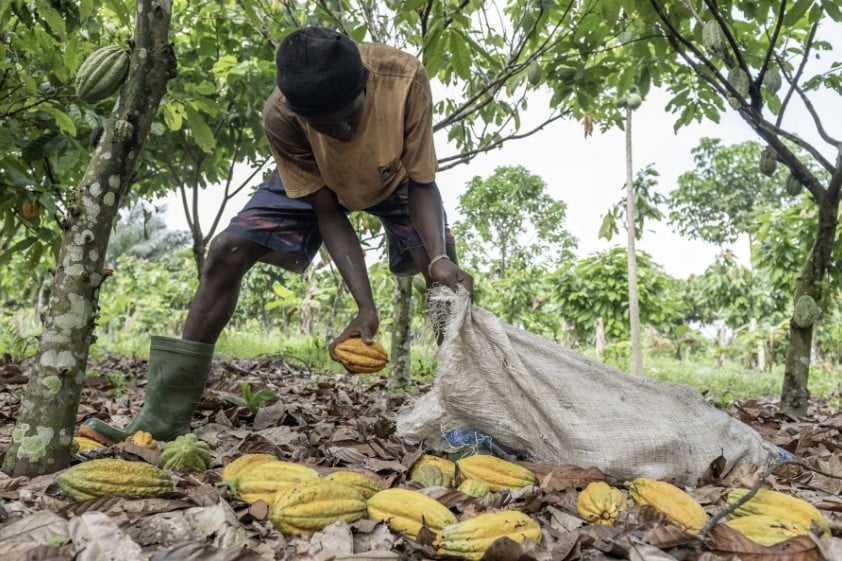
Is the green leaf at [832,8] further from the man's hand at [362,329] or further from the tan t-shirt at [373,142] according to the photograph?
the man's hand at [362,329]

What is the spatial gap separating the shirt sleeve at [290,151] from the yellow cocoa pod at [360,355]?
1.67 ft

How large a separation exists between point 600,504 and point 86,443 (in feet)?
4.04

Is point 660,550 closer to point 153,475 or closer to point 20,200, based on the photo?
point 153,475

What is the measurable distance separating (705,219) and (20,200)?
63.7ft

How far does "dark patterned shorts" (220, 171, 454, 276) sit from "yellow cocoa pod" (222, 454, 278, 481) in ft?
2.14

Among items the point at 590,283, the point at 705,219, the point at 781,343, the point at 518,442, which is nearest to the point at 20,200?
the point at 518,442

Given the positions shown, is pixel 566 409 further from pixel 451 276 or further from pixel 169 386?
pixel 169 386

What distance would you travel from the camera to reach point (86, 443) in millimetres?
1585

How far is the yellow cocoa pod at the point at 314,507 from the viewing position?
3.67 feet

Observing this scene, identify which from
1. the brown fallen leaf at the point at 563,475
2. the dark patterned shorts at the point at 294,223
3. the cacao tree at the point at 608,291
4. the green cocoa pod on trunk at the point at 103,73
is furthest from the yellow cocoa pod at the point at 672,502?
the cacao tree at the point at 608,291

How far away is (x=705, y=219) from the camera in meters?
18.9

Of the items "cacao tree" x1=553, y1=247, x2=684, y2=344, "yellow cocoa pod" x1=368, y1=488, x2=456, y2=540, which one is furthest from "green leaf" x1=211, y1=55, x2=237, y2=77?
"cacao tree" x1=553, y1=247, x2=684, y2=344

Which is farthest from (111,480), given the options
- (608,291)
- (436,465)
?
(608,291)

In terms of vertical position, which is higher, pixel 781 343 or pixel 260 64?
pixel 260 64
